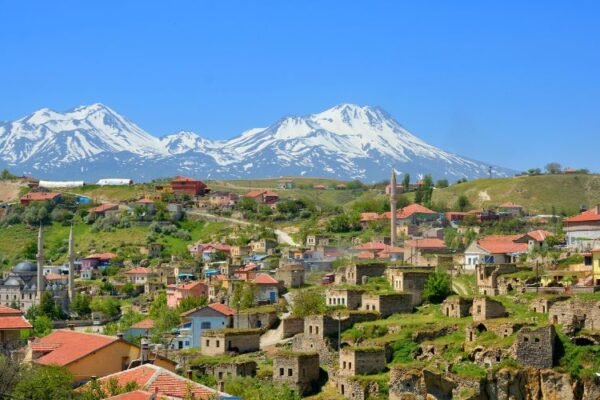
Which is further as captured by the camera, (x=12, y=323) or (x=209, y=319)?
(x=209, y=319)

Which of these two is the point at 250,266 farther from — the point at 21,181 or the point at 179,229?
the point at 21,181

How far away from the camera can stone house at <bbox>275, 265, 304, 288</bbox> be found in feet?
206

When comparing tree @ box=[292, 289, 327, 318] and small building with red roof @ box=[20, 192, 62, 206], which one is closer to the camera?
tree @ box=[292, 289, 327, 318]

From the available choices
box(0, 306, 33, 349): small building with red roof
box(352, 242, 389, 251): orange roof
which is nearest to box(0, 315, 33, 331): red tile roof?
box(0, 306, 33, 349): small building with red roof

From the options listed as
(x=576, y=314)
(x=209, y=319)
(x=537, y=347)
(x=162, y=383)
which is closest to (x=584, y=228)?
(x=209, y=319)

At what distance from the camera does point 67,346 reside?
3422 centimetres

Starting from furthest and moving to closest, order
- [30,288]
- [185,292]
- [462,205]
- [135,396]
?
[462,205] → [30,288] → [185,292] → [135,396]

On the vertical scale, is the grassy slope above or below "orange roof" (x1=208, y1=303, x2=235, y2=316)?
above

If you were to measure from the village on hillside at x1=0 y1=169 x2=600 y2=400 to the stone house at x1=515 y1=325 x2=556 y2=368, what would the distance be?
0.04 m

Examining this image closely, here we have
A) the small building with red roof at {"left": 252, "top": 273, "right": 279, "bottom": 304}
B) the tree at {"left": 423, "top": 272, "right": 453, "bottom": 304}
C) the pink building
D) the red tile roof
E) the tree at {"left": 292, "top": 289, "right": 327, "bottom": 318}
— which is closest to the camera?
the red tile roof

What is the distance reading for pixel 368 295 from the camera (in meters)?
45.9

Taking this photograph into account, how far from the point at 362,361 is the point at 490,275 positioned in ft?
38.1

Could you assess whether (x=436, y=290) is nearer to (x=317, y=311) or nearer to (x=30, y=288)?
(x=317, y=311)

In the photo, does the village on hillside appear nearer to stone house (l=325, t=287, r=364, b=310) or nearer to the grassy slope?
stone house (l=325, t=287, r=364, b=310)
